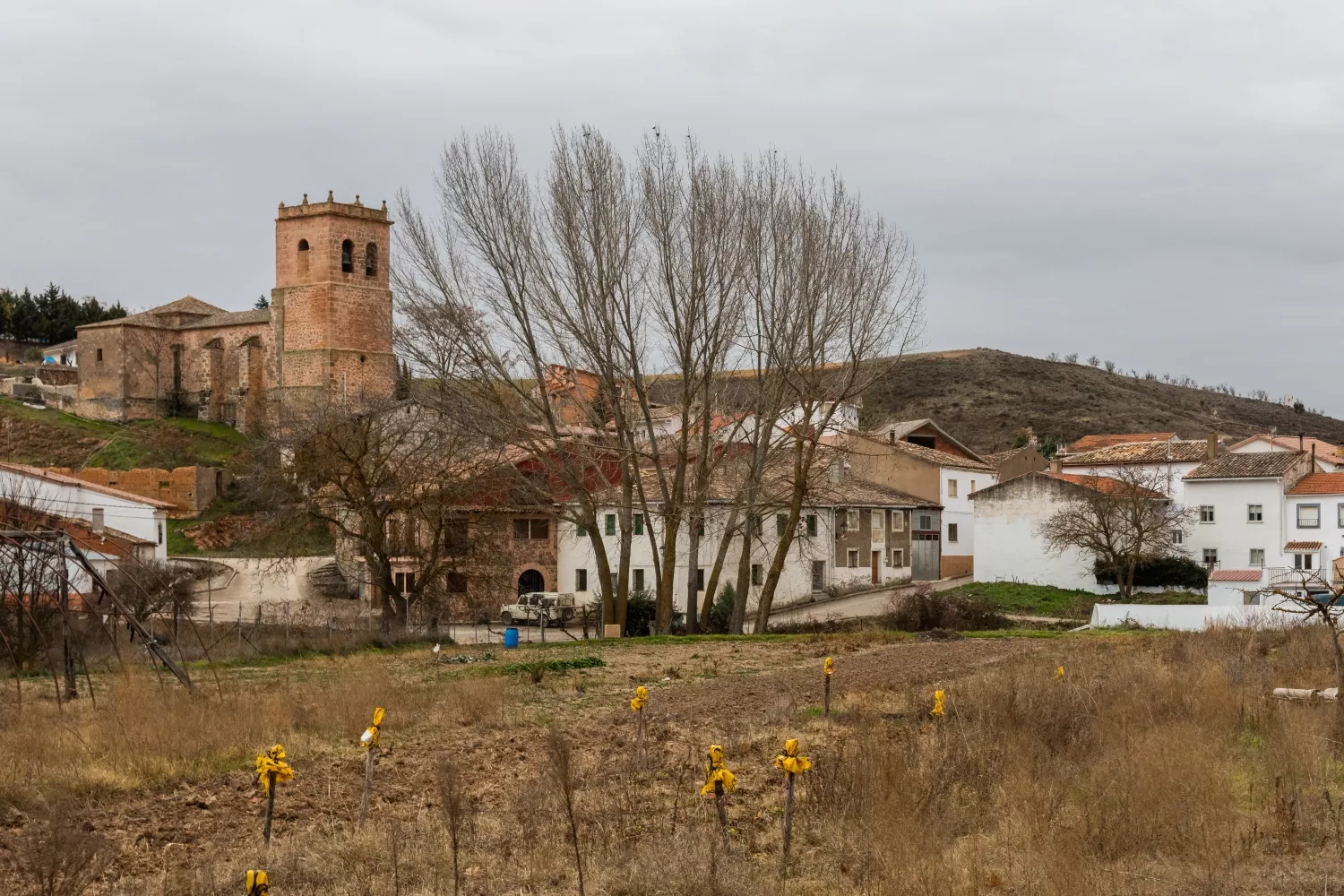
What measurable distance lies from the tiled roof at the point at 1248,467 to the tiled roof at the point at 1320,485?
68 centimetres

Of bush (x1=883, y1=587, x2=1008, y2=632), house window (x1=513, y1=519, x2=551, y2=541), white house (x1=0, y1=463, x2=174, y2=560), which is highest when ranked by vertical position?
white house (x1=0, y1=463, x2=174, y2=560)

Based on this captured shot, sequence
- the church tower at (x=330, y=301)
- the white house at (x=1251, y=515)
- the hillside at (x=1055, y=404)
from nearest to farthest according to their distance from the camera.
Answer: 1. the white house at (x=1251, y=515)
2. the church tower at (x=330, y=301)
3. the hillside at (x=1055, y=404)

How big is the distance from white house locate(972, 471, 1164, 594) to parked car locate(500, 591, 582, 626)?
52.1ft

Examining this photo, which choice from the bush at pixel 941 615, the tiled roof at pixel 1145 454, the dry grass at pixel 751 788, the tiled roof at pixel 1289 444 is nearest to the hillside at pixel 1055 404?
the tiled roof at pixel 1289 444

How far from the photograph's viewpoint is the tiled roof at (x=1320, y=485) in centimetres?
4559

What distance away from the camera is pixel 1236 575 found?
134 ft

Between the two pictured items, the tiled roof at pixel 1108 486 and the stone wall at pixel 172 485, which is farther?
the stone wall at pixel 172 485

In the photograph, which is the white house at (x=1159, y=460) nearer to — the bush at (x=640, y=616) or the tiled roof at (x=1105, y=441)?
the tiled roof at (x=1105, y=441)

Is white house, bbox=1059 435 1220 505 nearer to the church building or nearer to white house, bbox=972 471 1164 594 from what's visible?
white house, bbox=972 471 1164 594

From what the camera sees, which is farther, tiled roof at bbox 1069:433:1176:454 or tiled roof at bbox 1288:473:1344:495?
tiled roof at bbox 1069:433:1176:454

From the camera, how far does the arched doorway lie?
148 feet

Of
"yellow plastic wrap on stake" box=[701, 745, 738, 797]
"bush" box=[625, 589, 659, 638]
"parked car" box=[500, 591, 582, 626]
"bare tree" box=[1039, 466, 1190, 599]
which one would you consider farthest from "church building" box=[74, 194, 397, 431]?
"yellow plastic wrap on stake" box=[701, 745, 738, 797]

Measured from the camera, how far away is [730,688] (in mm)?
17844

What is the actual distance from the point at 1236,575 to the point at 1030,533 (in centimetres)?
919
